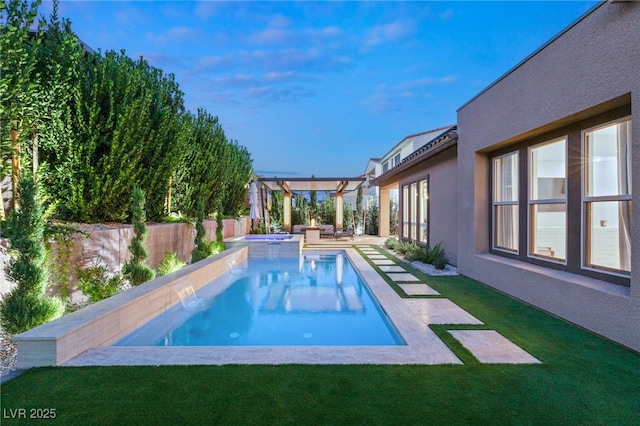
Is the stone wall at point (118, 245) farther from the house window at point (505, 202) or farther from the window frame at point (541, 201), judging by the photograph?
the house window at point (505, 202)

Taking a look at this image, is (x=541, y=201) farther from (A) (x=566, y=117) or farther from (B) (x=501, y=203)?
(A) (x=566, y=117)

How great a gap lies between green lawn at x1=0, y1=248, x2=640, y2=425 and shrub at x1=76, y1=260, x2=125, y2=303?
2482 millimetres

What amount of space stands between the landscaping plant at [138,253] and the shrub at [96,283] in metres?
0.53

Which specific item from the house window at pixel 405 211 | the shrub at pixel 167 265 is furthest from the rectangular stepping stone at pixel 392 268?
→ the shrub at pixel 167 265

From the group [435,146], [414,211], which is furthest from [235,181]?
[435,146]

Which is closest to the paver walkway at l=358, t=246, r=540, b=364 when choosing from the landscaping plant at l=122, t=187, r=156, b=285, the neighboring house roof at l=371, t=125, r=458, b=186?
the neighboring house roof at l=371, t=125, r=458, b=186

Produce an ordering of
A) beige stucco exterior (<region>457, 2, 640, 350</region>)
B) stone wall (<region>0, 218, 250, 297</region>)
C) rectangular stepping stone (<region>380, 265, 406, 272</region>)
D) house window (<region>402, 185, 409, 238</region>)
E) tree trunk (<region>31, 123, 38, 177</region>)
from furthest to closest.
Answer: house window (<region>402, 185, 409, 238</region>) → rectangular stepping stone (<region>380, 265, 406, 272</region>) → tree trunk (<region>31, 123, 38, 177</region>) → stone wall (<region>0, 218, 250, 297</region>) → beige stucco exterior (<region>457, 2, 640, 350</region>)

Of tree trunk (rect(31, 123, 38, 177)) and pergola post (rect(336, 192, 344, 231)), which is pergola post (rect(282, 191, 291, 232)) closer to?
pergola post (rect(336, 192, 344, 231))

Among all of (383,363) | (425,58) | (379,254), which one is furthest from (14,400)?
(425,58)

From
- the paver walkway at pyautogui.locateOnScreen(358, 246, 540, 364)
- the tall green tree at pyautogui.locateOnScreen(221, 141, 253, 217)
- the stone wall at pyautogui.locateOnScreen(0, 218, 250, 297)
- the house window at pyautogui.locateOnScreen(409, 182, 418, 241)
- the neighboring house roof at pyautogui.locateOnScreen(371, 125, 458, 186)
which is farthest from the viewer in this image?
the tall green tree at pyautogui.locateOnScreen(221, 141, 253, 217)

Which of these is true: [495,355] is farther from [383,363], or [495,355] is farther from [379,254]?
[379,254]

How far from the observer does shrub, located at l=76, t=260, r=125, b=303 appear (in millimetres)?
5898

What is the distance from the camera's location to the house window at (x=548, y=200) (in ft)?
→ 19.5

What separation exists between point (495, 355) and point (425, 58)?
99.2ft
